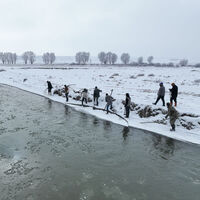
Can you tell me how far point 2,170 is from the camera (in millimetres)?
7590

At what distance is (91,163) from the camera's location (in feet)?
27.7

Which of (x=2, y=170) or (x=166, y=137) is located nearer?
(x=2, y=170)

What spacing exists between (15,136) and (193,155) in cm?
1063

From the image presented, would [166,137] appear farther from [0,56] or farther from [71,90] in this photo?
[0,56]

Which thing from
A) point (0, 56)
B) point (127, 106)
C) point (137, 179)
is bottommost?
point (137, 179)

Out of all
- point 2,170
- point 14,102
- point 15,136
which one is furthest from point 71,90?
point 2,170

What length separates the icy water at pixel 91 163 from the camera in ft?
21.6

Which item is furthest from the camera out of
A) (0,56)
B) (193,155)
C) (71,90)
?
(0,56)

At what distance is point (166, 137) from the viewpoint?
11586mm

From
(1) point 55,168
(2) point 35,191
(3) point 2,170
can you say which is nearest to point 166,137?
(1) point 55,168

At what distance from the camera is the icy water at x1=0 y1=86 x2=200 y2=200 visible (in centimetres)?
660

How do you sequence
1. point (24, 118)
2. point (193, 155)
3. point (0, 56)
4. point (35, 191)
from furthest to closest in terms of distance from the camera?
point (0, 56) → point (24, 118) → point (193, 155) → point (35, 191)

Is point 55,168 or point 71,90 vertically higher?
point 71,90

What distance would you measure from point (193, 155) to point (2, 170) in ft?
31.5
